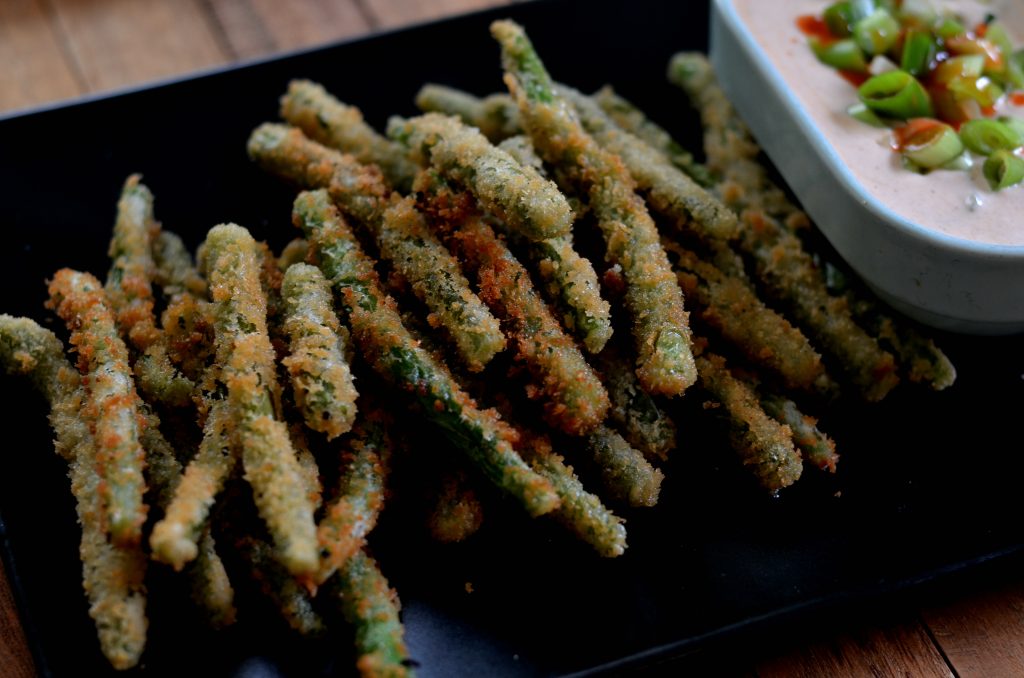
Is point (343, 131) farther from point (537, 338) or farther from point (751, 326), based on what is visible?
point (751, 326)

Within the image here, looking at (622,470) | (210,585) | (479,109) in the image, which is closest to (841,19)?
(479,109)

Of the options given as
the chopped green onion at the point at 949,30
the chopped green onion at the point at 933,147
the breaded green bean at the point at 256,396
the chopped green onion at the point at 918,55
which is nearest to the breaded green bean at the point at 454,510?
the breaded green bean at the point at 256,396

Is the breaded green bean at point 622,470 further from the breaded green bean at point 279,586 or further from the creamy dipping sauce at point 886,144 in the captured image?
the creamy dipping sauce at point 886,144

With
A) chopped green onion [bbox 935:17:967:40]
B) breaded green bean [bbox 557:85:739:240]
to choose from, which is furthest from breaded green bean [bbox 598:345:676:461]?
chopped green onion [bbox 935:17:967:40]

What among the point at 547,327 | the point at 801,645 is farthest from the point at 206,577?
the point at 801,645

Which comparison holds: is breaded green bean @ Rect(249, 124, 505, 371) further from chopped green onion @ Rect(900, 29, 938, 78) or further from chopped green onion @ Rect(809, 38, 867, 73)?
chopped green onion @ Rect(900, 29, 938, 78)
